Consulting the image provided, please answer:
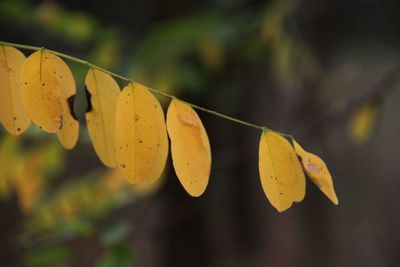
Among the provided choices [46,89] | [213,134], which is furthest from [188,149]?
[213,134]

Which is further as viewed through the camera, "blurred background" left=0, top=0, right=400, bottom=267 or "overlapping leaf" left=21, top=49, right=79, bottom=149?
"blurred background" left=0, top=0, right=400, bottom=267

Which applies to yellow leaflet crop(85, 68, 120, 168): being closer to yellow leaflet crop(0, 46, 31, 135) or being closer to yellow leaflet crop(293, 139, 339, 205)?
yellow leaflet crop(0, 46, 31, 135)

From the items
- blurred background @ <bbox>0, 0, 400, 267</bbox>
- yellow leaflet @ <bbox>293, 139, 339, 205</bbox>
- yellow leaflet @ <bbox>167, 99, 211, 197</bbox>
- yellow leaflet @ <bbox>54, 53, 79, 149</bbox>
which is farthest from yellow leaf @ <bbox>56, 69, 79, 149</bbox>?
blurred background @ <bbox>0, 0, 400, 267</bbox>

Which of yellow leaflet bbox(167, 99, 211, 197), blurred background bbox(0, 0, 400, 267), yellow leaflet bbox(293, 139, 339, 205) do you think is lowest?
blurred background bbox(0, 0, 400, 267)

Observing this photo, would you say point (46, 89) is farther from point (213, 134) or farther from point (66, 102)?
point (213, 134)

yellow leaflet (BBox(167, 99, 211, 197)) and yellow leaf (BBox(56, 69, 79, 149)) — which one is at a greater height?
yellow leaf (BBox(56, 69, 79, 149))

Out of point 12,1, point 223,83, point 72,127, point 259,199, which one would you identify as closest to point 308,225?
point 259,199
